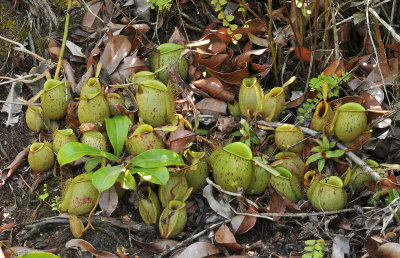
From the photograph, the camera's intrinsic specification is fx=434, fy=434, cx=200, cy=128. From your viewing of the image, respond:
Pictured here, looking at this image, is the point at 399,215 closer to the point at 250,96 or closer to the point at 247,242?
the point at 247,242

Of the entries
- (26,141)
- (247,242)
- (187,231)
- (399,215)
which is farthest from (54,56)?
(399,215)

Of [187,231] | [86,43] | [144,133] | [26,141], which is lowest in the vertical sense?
[187,231]

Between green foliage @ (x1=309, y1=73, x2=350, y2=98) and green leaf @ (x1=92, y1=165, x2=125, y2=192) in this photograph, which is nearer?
green leaf @ (x1=92, y1=165, x2=125, y2=192)

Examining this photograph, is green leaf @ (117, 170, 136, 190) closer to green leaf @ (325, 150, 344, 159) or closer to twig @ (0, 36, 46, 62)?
green leaf @ (325, 150, 344, 159)

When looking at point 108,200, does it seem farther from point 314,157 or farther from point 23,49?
point 23,49

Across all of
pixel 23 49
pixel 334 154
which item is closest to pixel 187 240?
pixel 334 154

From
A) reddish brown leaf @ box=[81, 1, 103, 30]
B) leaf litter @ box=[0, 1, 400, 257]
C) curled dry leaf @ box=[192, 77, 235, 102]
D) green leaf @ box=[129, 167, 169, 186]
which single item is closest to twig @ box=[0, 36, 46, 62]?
leaf litter @ box=[0, 1, 400, 257]

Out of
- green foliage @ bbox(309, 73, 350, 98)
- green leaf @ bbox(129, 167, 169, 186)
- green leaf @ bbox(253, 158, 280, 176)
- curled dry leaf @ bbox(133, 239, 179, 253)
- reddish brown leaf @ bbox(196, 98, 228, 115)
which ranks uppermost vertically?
green foliage @ bbox(309, 73, 350, 98)
